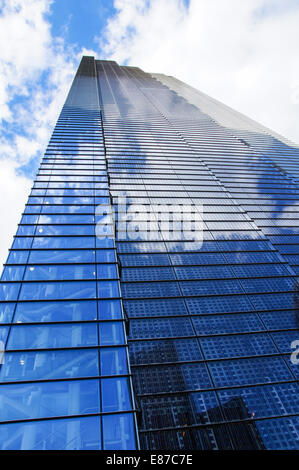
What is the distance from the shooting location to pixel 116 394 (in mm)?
12211

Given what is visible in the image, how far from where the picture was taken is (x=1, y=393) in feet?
38.2

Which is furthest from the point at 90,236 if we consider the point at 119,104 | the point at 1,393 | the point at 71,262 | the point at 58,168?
the point at 119,104

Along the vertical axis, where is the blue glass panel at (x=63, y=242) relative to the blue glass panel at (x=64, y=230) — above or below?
below

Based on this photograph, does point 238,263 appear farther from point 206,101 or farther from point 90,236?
point 206,101

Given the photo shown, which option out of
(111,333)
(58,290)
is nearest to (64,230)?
(58,290)

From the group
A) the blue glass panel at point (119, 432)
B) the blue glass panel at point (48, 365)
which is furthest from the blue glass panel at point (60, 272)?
the blue glass panel at point (119, 432)

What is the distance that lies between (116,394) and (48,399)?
2.70 m

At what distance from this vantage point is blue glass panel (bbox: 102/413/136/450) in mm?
10523

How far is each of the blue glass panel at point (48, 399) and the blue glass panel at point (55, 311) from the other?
3838 millimetres

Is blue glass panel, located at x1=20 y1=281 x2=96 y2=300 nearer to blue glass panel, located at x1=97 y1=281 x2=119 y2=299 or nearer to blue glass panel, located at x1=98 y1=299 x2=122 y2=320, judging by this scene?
blue glass panel, located at x1=97 y1=281 x2=119 y2=299

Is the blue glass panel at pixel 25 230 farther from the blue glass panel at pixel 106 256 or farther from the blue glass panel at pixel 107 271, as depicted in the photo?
the blue glass panel at pixel 107 271

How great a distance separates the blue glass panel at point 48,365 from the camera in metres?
12.5

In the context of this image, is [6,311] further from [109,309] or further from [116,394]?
[116,394]
